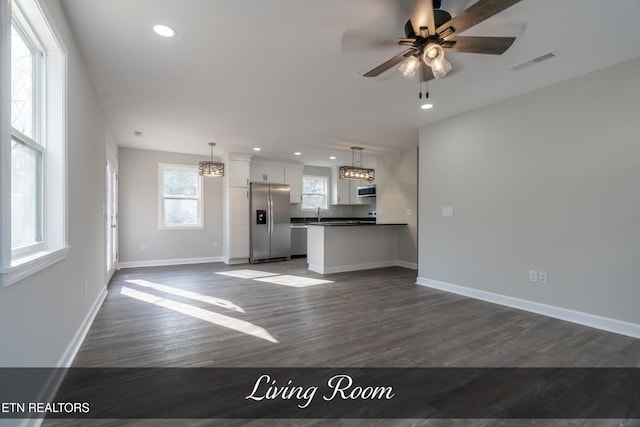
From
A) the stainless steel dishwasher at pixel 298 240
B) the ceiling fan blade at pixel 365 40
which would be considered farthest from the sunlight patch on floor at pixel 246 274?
the ceiling fan blade at pixel 365 40

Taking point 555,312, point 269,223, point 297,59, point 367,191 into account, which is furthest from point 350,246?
point 297,59

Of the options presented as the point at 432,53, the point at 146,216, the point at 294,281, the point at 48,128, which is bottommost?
the point at 294,281

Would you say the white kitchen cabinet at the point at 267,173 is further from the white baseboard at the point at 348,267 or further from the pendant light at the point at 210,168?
the white baseboard at the point at 348,267

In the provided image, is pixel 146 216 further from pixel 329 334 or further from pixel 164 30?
pixel 329 334

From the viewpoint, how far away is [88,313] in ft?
9.67

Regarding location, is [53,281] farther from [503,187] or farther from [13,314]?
[503,187]

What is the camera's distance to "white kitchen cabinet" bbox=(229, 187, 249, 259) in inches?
265

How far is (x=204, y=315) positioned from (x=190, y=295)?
3.08ft

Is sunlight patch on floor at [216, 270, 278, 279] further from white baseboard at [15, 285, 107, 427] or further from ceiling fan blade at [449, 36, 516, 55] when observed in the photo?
ceiling fan blade at [449, 36, 516, 55]

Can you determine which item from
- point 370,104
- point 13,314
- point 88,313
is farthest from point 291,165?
point 13,314

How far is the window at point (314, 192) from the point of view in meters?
8.46

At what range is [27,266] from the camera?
145 cm

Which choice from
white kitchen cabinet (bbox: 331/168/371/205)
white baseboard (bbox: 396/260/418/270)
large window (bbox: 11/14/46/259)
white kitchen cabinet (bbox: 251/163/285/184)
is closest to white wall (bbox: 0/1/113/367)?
large window (bbox: 11/14/46/259)

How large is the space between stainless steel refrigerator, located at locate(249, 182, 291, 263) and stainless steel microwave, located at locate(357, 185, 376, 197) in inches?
80.5
